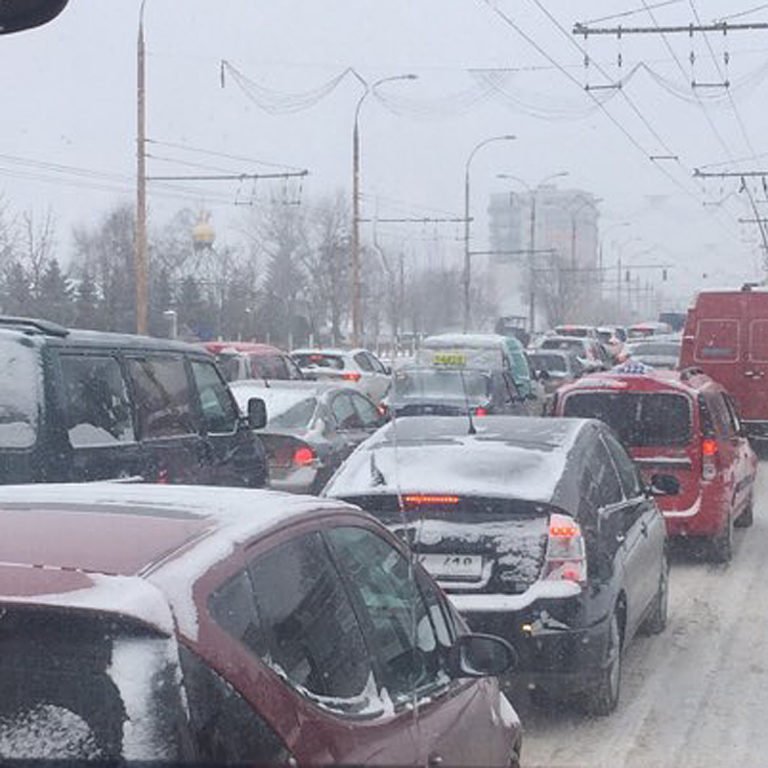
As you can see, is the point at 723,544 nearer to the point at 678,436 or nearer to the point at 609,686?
the point at 678,436

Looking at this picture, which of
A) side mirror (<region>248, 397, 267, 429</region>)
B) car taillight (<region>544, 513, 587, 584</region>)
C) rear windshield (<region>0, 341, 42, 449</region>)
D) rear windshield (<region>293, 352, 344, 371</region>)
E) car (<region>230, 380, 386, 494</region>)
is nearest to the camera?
car taillight (<region>544, 513, 587, 584</region>)

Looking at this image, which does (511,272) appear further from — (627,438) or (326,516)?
(326,516)

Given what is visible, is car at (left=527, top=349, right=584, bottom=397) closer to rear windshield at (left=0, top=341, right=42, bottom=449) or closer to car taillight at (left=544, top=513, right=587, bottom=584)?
rear windshield at (left=0, top=341, right=42, bottom=449)

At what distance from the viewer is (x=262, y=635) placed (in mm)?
3418

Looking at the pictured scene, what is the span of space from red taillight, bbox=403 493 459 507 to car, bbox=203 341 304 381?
1791 cm

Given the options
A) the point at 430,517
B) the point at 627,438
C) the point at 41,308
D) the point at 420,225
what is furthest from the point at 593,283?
the point at 430,517

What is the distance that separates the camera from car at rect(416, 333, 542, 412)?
853 inches

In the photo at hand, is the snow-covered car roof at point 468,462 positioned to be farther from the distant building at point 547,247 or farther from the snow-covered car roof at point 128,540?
the distant building at point 547,247

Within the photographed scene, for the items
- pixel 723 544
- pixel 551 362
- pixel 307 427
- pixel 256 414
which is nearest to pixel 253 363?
pixel 551 362

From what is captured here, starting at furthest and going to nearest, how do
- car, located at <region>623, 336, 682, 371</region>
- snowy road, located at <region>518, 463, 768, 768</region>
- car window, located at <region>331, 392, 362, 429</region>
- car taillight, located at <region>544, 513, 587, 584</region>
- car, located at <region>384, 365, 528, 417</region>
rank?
car, located at <region>623, 336, 682, 371</region>, car, located at <region>384, 365, 528, 417</region>, car window, located at <region>331, 392, 362, 429</region>, car taillight, located at <region>544, 513, 587, 584</region>, snowy road, located at <region>518, 463, 768, 768</region>

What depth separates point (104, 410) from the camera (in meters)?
8.77

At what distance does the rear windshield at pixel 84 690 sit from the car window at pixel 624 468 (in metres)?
6.49

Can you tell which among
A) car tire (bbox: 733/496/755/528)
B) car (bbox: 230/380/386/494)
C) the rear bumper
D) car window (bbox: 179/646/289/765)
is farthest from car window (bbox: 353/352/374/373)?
car window (bbox: 179/646/289/765)

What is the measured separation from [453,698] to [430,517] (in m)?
3.32
